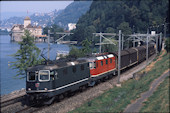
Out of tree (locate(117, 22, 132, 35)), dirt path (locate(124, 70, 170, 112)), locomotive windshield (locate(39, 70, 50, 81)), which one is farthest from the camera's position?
tree (locate(117, 22, 132, 35))

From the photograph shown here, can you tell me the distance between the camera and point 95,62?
2969 centimetres

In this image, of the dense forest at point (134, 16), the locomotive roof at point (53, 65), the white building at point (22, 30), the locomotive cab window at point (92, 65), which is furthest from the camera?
the dense forest at point (134, 16)

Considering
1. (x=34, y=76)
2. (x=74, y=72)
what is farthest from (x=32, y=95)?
(x=74, y=72)

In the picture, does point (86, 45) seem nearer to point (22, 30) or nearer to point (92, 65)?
point (92, 65)

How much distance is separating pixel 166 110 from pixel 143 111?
1.38 metres

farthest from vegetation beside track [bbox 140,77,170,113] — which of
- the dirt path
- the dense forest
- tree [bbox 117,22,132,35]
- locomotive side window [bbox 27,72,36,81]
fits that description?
the dense forest

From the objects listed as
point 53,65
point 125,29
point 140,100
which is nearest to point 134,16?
point 125,29

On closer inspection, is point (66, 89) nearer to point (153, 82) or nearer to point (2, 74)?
point (153, 82)

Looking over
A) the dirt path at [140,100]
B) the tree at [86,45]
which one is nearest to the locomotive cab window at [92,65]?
the dirt path at [140,100]

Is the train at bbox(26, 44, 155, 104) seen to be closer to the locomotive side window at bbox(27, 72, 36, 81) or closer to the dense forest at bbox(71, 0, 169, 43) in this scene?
the locomotive side window at bbox(27, 72, 36, 81)

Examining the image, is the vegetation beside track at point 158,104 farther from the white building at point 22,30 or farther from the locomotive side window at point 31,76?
the white building at point 22,30

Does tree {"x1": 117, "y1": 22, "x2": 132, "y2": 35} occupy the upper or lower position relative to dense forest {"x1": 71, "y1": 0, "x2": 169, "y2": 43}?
lower

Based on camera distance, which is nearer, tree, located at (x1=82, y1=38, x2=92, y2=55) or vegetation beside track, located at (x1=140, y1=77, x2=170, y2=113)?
vegetation beside track, located at (x1=140, y1=77, x2=170, y2=113)

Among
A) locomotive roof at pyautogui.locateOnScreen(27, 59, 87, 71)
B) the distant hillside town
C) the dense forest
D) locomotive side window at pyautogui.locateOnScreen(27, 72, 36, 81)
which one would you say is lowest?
locomotive side window at pyautogui.locateOnScreen(27, 72, 36, 81)
